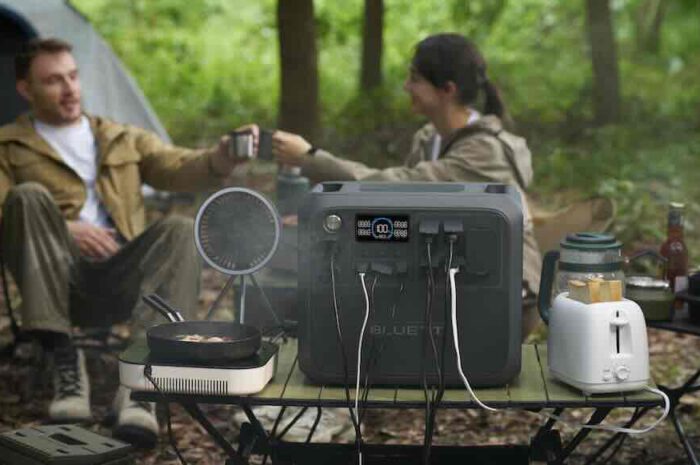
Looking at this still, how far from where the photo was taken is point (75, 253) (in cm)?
438

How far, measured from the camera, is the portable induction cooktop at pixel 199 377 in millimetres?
2668

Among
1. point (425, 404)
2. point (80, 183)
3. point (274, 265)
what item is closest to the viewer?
point (425, 404)

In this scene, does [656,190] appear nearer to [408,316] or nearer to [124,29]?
[408,316]

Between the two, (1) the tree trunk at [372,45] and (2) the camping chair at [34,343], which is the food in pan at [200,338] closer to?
(2) the camping chair at [34,343]

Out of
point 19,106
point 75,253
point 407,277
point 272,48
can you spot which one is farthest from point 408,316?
point 272,48

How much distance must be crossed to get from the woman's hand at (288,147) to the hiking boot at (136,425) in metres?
0.99

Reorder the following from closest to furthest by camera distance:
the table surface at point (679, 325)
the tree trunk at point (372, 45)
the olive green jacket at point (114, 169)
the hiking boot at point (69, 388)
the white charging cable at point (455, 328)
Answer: the white charging cable at point (455, 328)
the table surface at point (679, 325)
the hiking boot at point (69, 388)
the olive green jacket at point (114, 169)
the tree trunk at point (372, 45)

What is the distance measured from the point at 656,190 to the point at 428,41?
4040 mm

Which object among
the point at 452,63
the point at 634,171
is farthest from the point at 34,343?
the point at 634,171

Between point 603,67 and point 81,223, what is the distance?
18.0ft

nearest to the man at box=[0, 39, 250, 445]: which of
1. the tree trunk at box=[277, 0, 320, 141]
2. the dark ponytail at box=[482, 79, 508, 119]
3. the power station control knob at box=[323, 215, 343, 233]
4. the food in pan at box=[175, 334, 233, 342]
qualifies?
the dark ponytail at box=[482, 79, 508, 119]

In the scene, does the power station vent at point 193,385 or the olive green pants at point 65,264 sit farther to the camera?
the olive green pants at point 65,264

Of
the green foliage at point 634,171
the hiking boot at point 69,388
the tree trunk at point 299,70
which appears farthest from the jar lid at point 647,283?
the tree trunk at point 299,70

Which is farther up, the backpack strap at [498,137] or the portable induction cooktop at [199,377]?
the backpack strap at [498,137]
